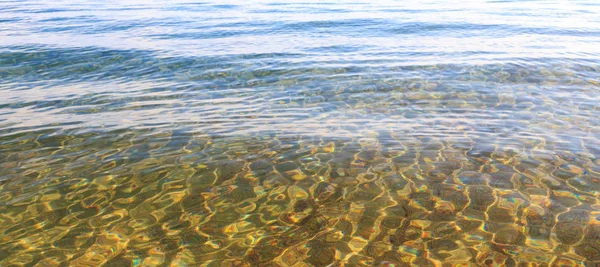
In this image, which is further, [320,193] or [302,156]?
[302,156]

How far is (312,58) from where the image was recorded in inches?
620

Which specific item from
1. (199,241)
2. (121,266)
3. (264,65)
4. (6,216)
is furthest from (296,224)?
(264,65)

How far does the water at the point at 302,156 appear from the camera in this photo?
5129 millimetres

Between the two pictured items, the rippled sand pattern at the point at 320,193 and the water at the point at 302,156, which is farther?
the water at the point at 302,156

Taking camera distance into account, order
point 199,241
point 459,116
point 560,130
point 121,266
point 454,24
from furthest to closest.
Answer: point 454,24, point 459,116, point 560,130, point 199,241, point 121,266

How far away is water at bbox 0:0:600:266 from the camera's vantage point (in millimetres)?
5129

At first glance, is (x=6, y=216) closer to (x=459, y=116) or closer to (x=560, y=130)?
(x=459, y=116)

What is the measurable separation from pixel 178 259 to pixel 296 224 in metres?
1.47

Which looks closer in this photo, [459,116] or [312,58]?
[459,116]

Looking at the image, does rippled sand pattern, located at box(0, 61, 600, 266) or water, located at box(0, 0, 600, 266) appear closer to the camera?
rippled sand pattern, located at box(0, 61, 600, 266)

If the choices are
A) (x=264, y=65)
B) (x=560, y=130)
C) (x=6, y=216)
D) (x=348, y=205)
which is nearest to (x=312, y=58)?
(x=264, y=65)

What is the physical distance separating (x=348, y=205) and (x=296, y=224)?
32.8 inches

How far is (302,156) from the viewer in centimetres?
758

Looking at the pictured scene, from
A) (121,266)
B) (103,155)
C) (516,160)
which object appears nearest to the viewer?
(121,266)
